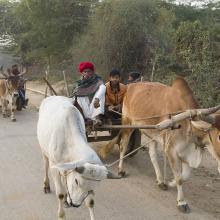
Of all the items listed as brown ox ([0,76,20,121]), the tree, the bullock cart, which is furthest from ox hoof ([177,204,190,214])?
the tree

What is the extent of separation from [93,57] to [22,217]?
9.93m

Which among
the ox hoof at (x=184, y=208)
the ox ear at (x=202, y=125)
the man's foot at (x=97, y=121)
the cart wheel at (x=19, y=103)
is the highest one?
the ox ear at (x=202, y=125)

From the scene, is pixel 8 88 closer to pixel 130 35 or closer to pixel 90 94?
pixel 130 35

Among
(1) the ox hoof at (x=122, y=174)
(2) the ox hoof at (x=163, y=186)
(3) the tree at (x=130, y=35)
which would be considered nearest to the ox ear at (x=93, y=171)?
(2) the ox hoof at (x=163, y=186)

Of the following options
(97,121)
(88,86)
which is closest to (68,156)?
(97,121)

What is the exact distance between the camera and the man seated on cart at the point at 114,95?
23.7 feet

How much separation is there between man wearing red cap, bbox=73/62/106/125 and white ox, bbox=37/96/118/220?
0.77 metres

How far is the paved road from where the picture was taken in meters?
5.24

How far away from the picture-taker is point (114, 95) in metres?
7.41

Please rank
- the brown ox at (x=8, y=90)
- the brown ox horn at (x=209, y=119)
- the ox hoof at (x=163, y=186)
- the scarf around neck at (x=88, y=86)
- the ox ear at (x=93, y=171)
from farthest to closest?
the brown ox at (x=8, y=90), the scarf around neck at (x=88, y=86), the ox hoof at (x=163, y=186), the brown ox horn at (x=209, y=119), the ox ear at (x=93, y=171)

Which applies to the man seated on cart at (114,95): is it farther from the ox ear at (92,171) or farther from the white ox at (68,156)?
the ox ear at (92,171)

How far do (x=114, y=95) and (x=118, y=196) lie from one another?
2117mm

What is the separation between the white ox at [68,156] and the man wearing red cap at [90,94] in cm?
77

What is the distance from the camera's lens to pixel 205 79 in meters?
10.1
